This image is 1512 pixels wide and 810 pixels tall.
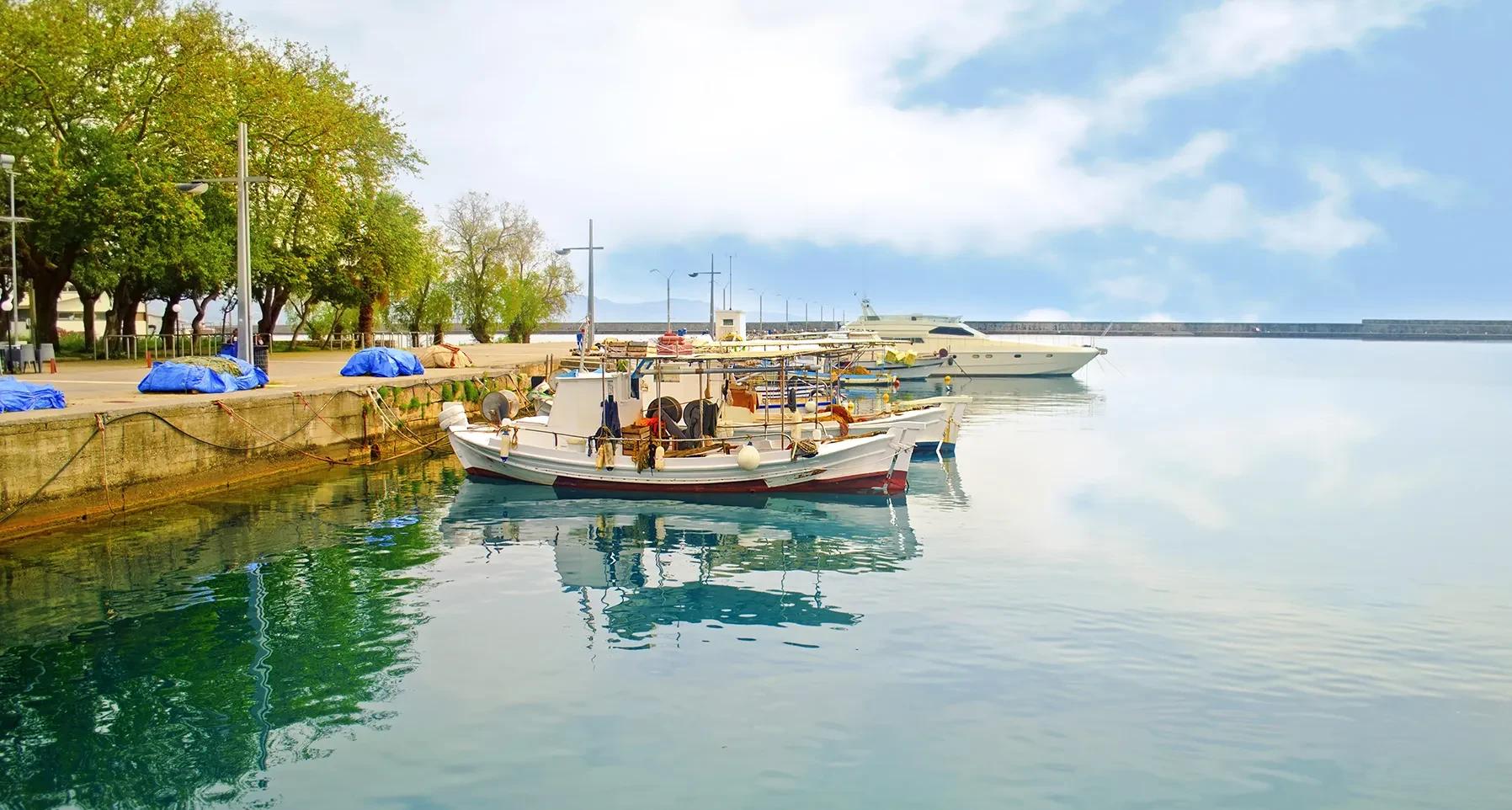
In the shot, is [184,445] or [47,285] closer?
[184,445]

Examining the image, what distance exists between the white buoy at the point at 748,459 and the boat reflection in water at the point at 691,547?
0.87 m

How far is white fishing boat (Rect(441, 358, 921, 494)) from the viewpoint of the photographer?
942 inches

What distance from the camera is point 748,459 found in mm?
23156

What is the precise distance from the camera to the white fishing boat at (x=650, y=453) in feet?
78.5

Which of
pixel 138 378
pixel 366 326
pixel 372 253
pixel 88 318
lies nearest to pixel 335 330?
pixel 366 326

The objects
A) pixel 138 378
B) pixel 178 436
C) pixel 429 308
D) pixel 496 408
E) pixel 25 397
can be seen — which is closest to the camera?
pixel 25 397

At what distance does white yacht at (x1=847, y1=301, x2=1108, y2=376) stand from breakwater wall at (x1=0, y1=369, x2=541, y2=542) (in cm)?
5241

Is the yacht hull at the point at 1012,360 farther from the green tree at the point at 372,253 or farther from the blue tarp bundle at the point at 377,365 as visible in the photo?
the blue tarp bundle at the point at 377,365

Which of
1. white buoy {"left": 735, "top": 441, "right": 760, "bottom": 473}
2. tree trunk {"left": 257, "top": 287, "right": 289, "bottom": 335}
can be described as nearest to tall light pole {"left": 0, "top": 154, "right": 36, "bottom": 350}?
tree trunk {"left": 257, "top": 287, "right": 289, "bottom": 335}

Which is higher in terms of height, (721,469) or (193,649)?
(721,469)

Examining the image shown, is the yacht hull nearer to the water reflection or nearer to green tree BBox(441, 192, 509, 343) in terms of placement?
green tree BBox(441, 192, 509, 343)

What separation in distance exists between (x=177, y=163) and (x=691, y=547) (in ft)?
83.6

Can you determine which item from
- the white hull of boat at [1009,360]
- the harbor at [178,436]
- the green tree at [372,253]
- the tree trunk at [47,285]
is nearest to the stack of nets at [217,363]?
the harbor at [178,436]

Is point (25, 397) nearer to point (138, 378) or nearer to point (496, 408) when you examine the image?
point (138, 378)
